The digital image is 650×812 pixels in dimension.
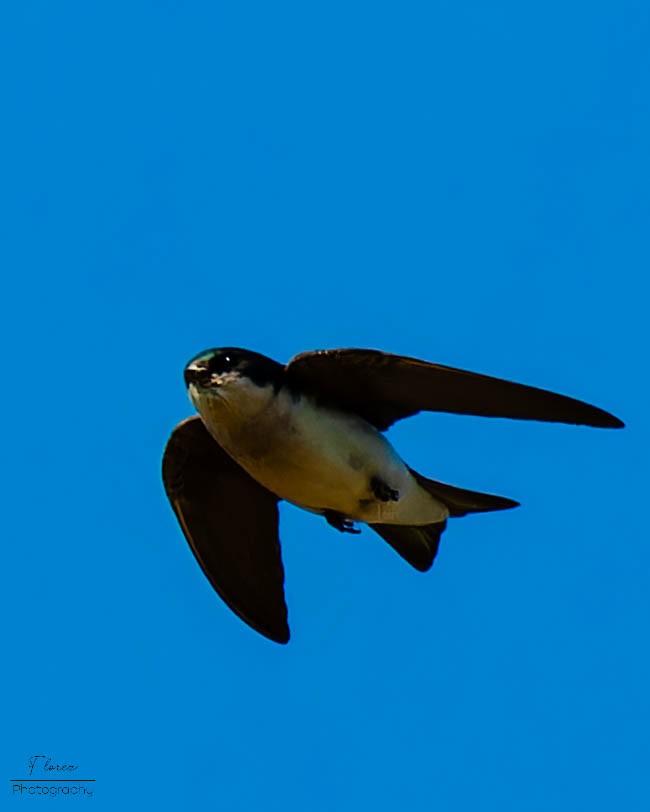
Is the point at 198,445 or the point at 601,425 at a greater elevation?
the point at 198,445

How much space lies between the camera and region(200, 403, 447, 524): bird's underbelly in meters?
9.57

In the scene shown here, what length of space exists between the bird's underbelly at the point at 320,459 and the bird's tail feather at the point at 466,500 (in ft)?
1.09

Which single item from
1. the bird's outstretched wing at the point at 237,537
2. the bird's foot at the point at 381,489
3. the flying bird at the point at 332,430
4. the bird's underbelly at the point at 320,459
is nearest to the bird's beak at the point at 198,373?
the flying bird at the point at 332,430

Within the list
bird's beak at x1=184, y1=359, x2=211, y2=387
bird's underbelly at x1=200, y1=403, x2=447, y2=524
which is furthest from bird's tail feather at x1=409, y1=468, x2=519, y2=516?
bird's beak at x1=184, y1=359, x2=211, y2=387

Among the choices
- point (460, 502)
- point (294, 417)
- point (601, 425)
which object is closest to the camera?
point (601, 425)

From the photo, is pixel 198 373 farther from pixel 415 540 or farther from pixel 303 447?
pixel 415 540

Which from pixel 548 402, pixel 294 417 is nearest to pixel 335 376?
pixel 294 417

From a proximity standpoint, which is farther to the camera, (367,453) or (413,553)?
(413,553)

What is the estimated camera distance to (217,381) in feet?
31.1

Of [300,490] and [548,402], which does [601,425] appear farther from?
[300,490]

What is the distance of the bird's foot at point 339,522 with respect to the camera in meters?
10.1

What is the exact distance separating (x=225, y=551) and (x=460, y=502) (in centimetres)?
132

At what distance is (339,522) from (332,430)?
606 mm

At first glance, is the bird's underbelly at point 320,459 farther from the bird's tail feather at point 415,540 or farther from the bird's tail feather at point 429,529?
the bird's tail feather at point 415,540
